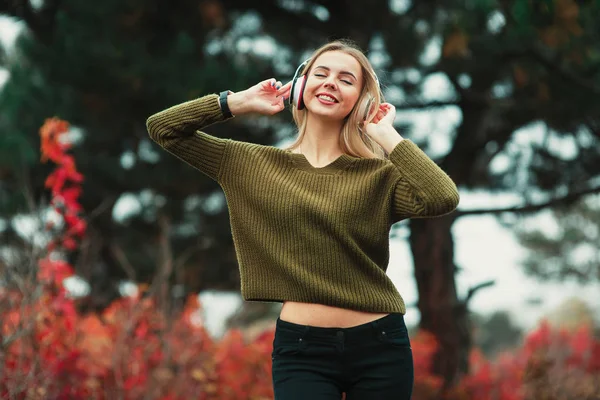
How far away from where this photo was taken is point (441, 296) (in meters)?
7.46

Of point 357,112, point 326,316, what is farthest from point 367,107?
point 326,316

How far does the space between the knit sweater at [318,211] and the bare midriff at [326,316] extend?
19mm

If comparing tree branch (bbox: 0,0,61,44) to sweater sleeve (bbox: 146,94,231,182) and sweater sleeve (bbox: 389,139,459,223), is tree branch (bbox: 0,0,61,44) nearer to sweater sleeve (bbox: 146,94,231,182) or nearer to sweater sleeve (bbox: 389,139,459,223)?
sweater sleeve (bbox: 146,94,231,182)

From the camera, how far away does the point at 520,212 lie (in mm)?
7039

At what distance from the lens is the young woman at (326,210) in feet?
7.38

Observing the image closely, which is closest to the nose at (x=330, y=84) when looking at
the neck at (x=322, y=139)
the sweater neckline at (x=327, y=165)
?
the neck at (x=322, y=139)

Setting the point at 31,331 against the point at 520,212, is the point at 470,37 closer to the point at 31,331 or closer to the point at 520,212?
the point at 520,212

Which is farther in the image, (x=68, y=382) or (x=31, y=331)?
(x=68, y=382)

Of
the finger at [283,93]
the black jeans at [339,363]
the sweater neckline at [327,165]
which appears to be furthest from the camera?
the finger at [283,93]

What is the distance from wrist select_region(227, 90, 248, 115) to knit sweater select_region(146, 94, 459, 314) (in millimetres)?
85

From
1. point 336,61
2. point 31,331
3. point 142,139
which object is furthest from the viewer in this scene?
point 142,139

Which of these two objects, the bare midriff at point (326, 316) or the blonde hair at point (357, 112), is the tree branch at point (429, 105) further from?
the bare midriff at point (326, 316)

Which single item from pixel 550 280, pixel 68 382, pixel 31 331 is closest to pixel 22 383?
pixel 31 331

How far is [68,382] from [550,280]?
19140 millimetres
